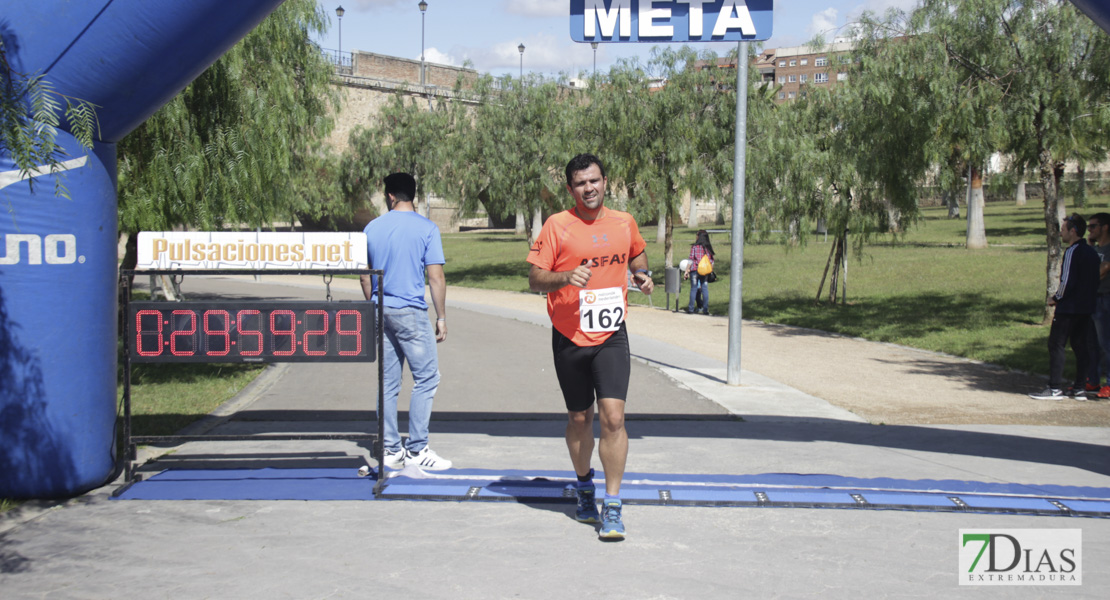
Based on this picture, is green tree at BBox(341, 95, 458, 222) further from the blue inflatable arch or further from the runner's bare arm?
the runner's bare arm

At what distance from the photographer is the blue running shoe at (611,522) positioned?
4801mm

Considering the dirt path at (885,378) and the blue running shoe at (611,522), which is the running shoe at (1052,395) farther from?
the blue running shoe at (611,522)

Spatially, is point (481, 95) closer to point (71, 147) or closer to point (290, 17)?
point (290, 17)

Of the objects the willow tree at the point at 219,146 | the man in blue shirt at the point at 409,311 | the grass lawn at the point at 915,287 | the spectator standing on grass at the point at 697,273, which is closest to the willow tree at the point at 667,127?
the grass lawn at the point at 915,287

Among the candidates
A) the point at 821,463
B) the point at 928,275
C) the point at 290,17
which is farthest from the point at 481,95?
the point at 821,463

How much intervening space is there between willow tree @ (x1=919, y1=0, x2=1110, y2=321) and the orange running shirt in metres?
11.2

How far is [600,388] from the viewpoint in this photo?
4.93 meters

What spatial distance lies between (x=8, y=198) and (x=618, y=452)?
364cm

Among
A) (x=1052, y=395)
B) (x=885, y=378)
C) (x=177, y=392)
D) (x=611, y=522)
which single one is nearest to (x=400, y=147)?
(x=177, y=392)

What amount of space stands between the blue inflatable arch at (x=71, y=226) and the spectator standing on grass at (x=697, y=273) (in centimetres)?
1481

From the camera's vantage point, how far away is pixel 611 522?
4.84 m

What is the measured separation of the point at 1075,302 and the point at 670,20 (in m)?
5.46

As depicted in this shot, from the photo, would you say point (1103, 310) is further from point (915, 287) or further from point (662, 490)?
point (915, 287)

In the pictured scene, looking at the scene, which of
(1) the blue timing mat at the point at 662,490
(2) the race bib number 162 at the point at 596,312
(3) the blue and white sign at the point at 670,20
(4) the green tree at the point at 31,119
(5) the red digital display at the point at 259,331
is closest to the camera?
(4) the green tree at the point at 31,119
